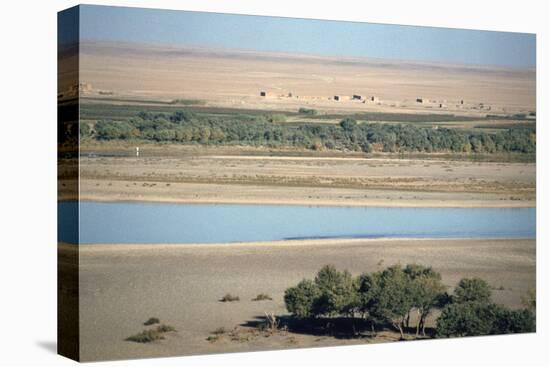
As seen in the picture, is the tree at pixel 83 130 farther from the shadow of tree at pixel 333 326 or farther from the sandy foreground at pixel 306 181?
the shadow of tree at pixel 333 326

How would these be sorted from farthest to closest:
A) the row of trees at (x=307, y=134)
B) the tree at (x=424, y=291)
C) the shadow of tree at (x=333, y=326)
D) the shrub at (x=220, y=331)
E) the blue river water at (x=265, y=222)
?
1. the tree at (x=424, y=291)
2. the shadow of tree at (x=333, y=326)
3. the shrub at (x=220, y=331)
4. the row of trees at (x=307, y=134)
5. the blue river water at (x=265, y=222)

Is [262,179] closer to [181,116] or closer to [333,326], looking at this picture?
[181,116]

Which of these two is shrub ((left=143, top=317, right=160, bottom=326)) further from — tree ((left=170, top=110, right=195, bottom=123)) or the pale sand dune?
the pale sand dune

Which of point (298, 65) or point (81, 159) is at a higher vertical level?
point (298, 65)

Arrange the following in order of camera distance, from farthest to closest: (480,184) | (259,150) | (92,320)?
(480,184) < (259,150) < (92,320)

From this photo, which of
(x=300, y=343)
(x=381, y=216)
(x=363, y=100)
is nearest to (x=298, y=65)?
(x=363, y=100)

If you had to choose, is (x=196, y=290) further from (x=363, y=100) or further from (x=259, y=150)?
(x=363, y=100)

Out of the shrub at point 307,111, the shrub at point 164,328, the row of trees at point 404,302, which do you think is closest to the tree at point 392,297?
the row of trees at point 404,302
